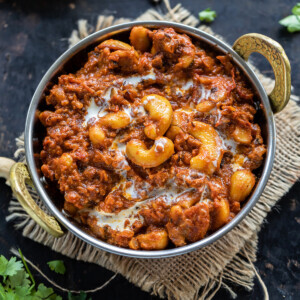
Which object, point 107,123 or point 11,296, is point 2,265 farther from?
point 107,123

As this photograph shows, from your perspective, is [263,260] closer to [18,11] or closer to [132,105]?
[132,105]

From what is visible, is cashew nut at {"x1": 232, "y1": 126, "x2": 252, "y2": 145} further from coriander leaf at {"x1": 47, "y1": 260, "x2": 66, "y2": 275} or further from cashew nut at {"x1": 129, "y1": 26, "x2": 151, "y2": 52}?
coriander leaf at {"x1": 47, "y1": 260, "x2": 66, "y2": 275}

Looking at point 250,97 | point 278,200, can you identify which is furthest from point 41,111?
point 278,200

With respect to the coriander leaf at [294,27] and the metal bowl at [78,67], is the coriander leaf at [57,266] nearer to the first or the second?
the metal bowl at [78,67]

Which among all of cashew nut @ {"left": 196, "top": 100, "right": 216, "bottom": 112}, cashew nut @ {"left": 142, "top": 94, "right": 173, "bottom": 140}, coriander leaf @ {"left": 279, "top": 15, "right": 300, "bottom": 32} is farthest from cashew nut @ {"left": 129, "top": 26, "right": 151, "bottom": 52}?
coriander leaf @ {"left": 279, "top": 15, "right": 300, "bottom": 32}

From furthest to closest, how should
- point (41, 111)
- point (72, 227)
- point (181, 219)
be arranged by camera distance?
1. point (41, 111)
2. point (72, 227)
3. point (181, 219)

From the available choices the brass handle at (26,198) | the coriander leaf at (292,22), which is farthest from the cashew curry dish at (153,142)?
the coriander leaf at (292,22)
